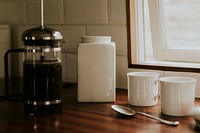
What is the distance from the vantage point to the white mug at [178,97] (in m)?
0.95

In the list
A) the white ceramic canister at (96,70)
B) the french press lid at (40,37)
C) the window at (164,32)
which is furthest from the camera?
the window at (164,32)

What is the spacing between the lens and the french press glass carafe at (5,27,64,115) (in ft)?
3.26

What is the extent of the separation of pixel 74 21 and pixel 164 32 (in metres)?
0.39

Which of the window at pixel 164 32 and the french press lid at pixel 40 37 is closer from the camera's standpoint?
the french press lid at pixel 40 37

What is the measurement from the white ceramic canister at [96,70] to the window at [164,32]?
199 mm

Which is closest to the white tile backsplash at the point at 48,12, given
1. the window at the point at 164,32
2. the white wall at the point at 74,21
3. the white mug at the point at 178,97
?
the white wall at the point at 74,21

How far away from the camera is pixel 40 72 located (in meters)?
0.99

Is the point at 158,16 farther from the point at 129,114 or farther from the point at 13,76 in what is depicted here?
the point at 13,76

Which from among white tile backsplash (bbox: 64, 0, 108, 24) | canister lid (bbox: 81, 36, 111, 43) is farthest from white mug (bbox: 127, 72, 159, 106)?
white tile backsplash (bbox: 64, 0, 108, 24)

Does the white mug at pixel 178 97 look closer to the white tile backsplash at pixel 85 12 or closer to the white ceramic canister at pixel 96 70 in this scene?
the white ceramic canister at pixel 96 70

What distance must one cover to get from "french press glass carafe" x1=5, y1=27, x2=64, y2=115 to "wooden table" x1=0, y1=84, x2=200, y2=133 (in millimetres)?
37

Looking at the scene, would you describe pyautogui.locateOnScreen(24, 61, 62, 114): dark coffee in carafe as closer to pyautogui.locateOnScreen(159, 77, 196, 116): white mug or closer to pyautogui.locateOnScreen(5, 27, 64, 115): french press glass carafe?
pyautogui.locateOnScreen(5, 27, 64, 115): french press glass carafe

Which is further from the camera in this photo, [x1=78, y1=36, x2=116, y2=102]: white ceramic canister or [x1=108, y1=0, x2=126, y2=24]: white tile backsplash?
[x1=108, y1=0, x2=126, y2=24]: white tile backsplash

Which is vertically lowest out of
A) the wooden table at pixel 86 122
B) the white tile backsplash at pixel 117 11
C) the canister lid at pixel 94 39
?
the wooden table at pixel 86 122
